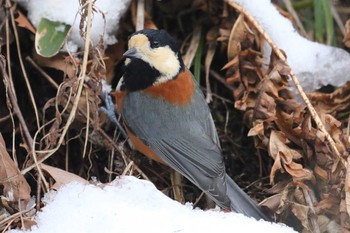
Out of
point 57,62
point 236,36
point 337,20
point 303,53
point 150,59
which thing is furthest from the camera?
point 337,20

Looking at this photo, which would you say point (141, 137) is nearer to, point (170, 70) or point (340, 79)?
point (170, 70)

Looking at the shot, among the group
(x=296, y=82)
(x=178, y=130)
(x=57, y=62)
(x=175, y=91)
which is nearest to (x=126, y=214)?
(x=178, y=130)

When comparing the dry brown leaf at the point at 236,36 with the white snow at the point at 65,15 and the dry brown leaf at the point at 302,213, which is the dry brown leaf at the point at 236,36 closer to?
the white snow at the point at 65,15

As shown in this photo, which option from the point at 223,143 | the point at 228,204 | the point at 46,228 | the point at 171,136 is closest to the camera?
the point at 46,228

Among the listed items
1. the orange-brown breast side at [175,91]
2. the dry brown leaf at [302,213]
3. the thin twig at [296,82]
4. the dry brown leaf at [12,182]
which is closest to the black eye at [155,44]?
the orange-brown breast side at [175,91]

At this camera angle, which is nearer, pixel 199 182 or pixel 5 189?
pixel 5 189

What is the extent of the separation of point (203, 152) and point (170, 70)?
1.43 feet

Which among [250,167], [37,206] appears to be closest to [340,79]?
[250,167]

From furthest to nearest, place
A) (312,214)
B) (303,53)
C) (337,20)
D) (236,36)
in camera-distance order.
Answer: (337,20)
(303,53)
(236,36)
(312,214)

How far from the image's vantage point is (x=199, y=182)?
326 centimetres

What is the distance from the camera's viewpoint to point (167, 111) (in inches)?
137

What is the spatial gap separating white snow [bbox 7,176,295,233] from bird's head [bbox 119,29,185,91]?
0.67 meters

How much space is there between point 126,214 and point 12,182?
50 centimetres

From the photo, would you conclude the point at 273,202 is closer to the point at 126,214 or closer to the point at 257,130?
Answer: the point at 257,130
